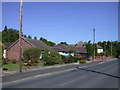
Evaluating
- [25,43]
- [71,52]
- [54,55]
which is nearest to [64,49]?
[71,52]

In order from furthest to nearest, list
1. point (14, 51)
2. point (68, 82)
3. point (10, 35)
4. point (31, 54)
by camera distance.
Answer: point (10, 35), point (14, 51), point (31, 54), point (68, 82)

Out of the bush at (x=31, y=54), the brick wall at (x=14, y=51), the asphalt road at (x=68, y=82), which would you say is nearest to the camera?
the asphalt road at (x=68, y=82)

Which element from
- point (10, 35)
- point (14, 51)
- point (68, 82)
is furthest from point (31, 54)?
point (10, 35)

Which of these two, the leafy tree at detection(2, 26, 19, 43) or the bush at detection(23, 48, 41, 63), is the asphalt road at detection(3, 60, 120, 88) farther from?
the leafy tree at detection(2, 26, 19, 43)

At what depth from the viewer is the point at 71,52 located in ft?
204

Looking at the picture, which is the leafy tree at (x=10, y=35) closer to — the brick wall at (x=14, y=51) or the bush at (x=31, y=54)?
the brick wall at (x=14, y=51)

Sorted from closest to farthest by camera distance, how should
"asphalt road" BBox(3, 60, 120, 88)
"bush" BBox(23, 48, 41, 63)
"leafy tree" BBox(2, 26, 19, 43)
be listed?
"asphalt road" BBox(3, 60, 120, 88) → "bush" BBox(23, 48, 41, 63) → "leafy tree" BBox(2, 26, 19, 43)

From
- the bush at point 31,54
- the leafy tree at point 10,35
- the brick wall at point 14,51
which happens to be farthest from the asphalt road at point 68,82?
the leafy tree at point 10,35

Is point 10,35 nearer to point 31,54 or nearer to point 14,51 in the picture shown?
point 14,51

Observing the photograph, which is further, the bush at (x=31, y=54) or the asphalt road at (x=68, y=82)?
the bush at (x=31, y=54)

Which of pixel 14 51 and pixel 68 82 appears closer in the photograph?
pixel 68 82

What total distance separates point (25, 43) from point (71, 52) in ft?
55.5

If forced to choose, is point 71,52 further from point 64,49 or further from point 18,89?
point 18,89

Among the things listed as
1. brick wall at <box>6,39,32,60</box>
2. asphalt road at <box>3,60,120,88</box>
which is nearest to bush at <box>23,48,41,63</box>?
asphalt road at <box>3,60,120,88</box>
